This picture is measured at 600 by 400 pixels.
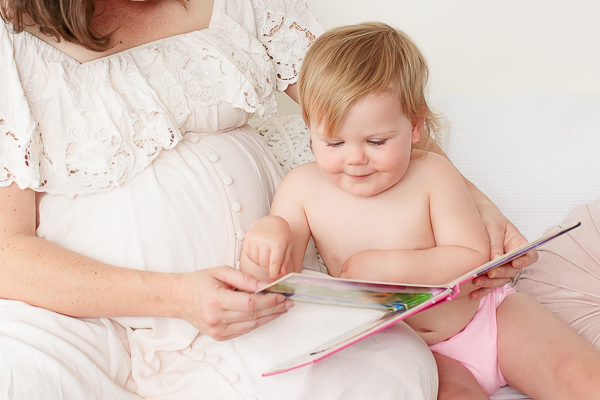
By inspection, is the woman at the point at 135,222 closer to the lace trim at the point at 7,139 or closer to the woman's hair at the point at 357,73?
the lace trim at the point at 7,139

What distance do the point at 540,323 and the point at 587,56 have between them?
1.18 meters

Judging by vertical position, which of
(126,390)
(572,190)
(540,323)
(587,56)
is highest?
(587,56)

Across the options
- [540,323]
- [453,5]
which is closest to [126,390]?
[540,323]

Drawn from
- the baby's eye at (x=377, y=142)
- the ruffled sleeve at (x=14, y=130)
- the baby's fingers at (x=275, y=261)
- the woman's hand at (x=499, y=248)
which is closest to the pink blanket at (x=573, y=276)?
the woman's hand at (x=499, y=248)

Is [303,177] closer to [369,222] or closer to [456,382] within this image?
[369,222]

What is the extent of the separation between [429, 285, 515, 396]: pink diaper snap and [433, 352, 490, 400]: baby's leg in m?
0.02

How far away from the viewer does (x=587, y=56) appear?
6.74 ft

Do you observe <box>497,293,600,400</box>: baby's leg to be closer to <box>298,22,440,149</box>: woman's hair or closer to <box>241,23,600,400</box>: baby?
<box>241,23,600,400</box>: baby

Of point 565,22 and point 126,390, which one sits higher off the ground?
point 565,22

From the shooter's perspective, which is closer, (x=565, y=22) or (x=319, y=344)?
(x=319, y=344)

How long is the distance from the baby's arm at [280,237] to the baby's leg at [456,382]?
0.42 m

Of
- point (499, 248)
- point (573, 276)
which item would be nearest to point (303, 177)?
point (499, 248)

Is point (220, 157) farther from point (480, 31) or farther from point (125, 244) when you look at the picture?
point (480, 31)

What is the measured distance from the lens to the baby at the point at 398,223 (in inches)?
47.6
